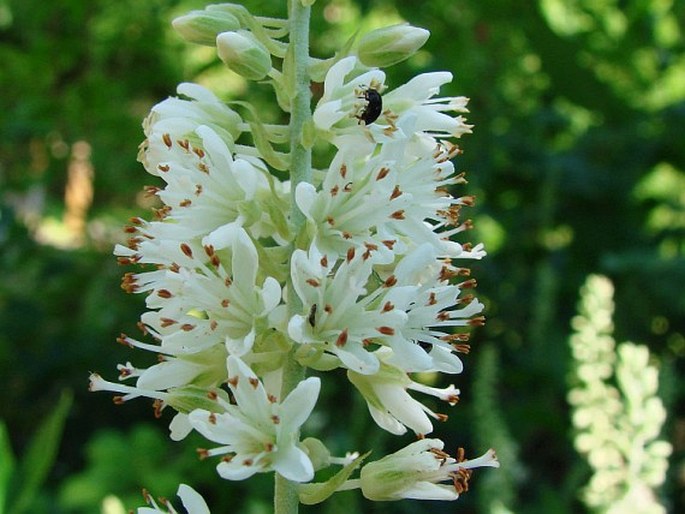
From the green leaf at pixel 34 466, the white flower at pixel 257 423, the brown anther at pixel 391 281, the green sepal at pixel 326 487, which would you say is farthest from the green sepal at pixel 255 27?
the green leaf at pixel 34 466

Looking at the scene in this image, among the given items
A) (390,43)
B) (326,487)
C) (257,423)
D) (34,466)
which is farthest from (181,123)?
(34,466)

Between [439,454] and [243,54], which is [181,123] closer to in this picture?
[243,54]

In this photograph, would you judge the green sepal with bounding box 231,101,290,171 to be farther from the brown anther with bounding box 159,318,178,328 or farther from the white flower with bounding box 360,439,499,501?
the white flower with bounding box 360,439,499,501

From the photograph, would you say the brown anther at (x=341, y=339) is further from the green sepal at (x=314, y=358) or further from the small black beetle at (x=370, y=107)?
the small black beetle at (x=370, y=107)

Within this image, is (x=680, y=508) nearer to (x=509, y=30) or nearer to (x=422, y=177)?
(x=509, y=30)

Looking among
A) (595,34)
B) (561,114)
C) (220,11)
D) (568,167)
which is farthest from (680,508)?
(220,11)
